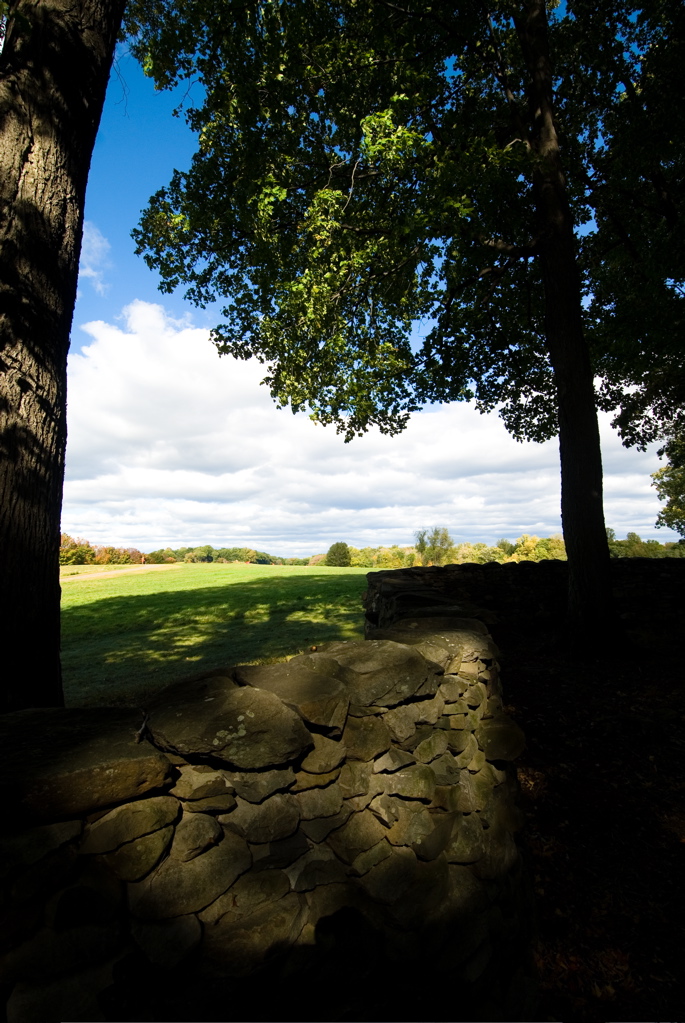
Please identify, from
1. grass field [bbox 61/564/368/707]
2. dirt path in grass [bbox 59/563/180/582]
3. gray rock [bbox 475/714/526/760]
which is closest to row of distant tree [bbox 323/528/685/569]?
grass field [bbox 61/564/368/707]

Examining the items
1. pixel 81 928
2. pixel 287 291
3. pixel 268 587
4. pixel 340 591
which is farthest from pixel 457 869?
pixel 268 587

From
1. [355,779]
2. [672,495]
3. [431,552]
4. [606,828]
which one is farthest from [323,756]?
[672,495]

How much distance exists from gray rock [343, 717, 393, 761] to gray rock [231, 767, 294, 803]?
1.30 ft

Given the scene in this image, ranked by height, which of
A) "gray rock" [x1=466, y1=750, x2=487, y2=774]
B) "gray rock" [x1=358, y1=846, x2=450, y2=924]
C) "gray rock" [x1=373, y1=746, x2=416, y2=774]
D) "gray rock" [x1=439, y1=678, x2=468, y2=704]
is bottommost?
"gray rock" [x1=358, y1=846, x2=450, y2=924]

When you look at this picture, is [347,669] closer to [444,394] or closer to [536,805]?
[536,805]

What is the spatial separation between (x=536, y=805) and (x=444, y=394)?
9.41 m

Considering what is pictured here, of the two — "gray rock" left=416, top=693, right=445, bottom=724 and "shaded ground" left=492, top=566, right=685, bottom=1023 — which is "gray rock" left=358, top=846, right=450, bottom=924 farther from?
"shaded ground" left=492, top=566, right=685, bottom=1023

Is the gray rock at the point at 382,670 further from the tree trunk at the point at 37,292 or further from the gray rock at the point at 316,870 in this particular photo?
the tree trunk at the point at 37,292

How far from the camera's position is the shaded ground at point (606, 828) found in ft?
8.58

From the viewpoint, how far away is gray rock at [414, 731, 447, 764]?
2.58 metres

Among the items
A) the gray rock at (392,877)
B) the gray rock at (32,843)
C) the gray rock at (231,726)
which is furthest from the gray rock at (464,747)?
the gray rock at (32,843)

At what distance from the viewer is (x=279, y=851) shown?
76.7 inches

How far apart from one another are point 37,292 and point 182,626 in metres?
9.28

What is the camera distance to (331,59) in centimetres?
787
